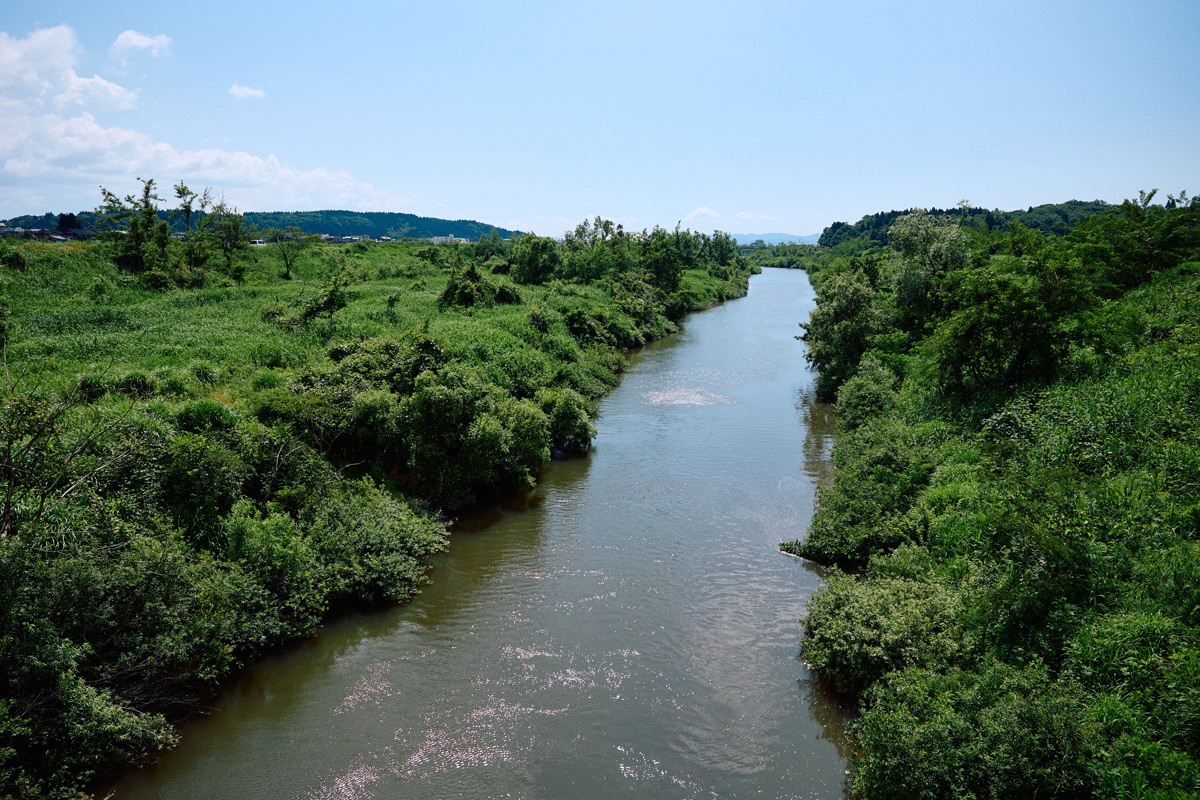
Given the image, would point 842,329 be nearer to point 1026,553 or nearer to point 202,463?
point 1026,553

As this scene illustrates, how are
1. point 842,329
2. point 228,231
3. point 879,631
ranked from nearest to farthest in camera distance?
point 879,631
point 842,329
point 228,231

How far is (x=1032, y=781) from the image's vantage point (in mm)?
7418

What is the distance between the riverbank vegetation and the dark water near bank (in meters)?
1.14

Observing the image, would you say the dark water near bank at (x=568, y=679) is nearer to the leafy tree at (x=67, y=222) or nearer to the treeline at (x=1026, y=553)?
the treeline at (x=1026, y=553)

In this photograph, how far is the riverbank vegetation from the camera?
9438 millimetres

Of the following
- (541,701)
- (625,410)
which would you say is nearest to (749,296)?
(625,410)

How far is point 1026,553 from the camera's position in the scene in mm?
10016

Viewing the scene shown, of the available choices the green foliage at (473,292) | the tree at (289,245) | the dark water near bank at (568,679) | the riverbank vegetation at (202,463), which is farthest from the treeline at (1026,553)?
the tree at (289,245)

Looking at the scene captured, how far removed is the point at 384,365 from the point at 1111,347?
22.8 metres

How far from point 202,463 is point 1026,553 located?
16.6 meters

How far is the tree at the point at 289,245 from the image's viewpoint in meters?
52.4

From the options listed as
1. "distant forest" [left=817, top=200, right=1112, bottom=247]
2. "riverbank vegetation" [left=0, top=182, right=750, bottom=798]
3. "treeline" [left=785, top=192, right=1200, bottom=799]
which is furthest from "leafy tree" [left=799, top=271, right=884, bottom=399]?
"distant forest" [left=817, top=200, right=1112, bottom=247]

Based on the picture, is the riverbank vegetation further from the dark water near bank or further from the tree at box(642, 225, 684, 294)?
the tree at box(642, 225, 684, 294)

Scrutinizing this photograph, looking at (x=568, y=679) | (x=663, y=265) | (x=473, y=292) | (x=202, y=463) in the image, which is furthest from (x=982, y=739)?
(x=663, y=265)
